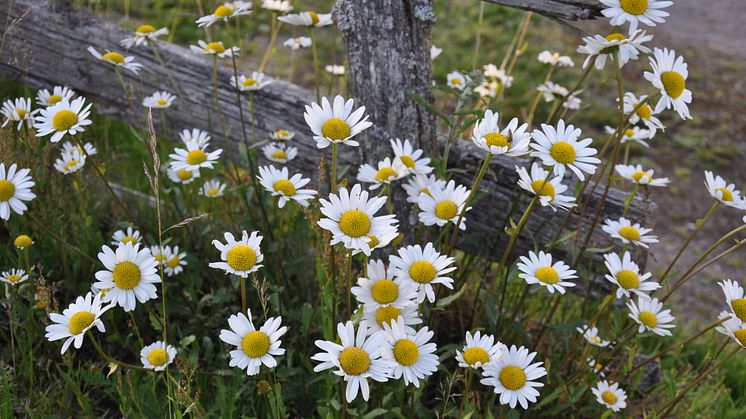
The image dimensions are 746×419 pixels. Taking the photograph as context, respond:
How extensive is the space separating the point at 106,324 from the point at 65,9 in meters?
1.60

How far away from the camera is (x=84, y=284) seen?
7.61 ft

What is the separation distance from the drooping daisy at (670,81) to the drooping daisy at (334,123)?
Answer: 0.80 meters

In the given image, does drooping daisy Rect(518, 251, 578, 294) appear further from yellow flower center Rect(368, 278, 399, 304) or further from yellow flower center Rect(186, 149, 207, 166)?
yellow flower center Rect(186, 149, 207, 166)

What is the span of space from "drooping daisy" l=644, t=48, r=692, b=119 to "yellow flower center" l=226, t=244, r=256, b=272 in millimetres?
1154

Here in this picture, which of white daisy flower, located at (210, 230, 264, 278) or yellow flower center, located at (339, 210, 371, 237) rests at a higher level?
yellow flower center, located at (339, 210, 371, 237)

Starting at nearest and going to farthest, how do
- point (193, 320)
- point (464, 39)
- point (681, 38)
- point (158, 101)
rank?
point (193, 320) → point (158, 101) → point (464, 39) → point (681, 38)

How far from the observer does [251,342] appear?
1.56 metres

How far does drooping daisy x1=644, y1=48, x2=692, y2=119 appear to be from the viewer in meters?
1.80

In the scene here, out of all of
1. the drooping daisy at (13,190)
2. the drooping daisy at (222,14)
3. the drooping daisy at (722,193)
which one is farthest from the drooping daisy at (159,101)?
the drooping daisy at (722,193)

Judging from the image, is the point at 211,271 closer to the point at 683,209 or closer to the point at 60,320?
the point at 60,320

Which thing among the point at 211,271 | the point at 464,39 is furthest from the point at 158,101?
the point at 464,39

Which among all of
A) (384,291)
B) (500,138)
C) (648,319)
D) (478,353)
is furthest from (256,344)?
(648,319)

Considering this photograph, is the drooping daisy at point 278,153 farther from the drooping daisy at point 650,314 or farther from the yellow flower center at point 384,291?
the drooping daisy at point 650,314

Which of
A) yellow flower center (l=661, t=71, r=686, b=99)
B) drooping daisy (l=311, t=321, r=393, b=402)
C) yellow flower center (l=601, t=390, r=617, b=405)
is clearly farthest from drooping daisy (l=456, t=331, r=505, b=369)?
yellow flower center (l=661, t=71, r=686, b=99)
